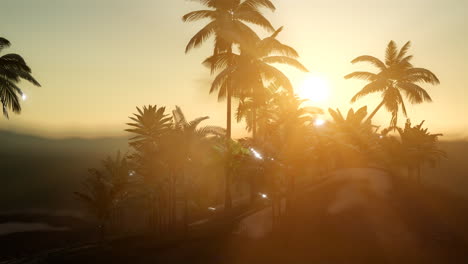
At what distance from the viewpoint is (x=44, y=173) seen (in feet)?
246

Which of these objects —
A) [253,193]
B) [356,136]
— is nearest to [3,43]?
[253,193]

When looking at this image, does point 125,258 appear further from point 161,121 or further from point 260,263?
point 161,121

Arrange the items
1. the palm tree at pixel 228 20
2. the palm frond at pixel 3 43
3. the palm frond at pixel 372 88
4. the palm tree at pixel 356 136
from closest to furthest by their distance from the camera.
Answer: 1. the palm frond at pixel 3 43
2. the palm tree at pixel 228 20
3. the palm tree at pixel 356 136
4. the palm frond at pixel 372 88

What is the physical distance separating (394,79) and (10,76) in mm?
41979

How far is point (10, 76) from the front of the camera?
64.8 ft

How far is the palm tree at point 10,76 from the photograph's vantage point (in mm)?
19656

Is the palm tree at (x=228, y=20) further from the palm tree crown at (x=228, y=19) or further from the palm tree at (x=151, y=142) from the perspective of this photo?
the palm tree at (x=151, y=142)

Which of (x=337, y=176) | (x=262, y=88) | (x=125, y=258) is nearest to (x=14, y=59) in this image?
(x=125, y=258)

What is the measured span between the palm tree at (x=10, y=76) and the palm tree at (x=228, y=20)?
36.2 feet

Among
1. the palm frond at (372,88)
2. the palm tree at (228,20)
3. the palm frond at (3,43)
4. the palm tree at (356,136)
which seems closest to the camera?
the palm frond at (3,43)

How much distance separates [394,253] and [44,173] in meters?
78.3

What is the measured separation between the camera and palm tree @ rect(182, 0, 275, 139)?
24.0 m

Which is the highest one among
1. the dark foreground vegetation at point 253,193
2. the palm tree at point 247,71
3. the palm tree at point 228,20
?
the palm tree at point 228,20

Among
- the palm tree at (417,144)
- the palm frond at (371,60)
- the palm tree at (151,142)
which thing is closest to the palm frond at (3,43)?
the palm tree at (151,142)
